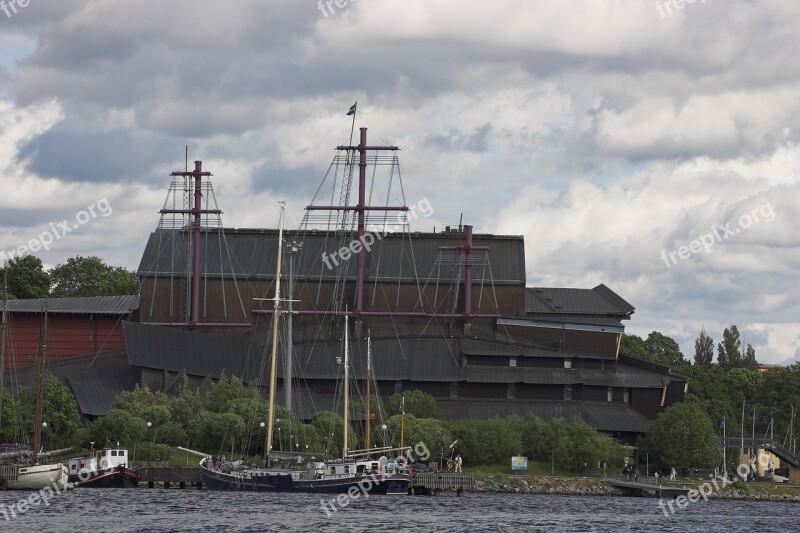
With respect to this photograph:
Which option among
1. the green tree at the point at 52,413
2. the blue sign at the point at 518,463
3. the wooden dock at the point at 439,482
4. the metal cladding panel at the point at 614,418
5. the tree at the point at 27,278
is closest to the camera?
the wooden dock at the point at 439,482

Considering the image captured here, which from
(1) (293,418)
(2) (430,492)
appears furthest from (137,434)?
(2) (430,492)

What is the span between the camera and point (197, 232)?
472ft

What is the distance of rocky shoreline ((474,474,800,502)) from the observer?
382ft

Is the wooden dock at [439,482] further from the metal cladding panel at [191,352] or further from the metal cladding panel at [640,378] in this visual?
the metal cladding panel at [640,378]

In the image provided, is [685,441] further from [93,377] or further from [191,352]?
[93,377]

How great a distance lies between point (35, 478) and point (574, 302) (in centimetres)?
6891

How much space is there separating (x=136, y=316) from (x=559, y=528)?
237 ft

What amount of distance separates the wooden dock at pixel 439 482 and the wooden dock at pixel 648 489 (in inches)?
484

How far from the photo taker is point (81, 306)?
479 ft

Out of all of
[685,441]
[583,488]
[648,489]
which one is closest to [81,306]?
[583,488]

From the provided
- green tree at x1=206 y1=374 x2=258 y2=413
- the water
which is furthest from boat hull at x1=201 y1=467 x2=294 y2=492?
green tree at x1=206 y1=374 x2=258 y2=413

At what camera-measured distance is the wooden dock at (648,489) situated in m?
118

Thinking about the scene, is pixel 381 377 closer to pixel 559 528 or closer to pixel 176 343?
pixel 176 343

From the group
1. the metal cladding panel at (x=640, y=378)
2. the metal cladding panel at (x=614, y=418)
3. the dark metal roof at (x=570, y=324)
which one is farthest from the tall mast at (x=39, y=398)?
the metal cladding panel at (x=640, y=378)
